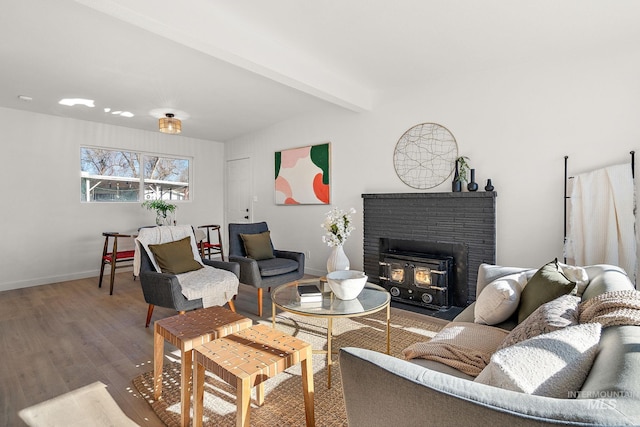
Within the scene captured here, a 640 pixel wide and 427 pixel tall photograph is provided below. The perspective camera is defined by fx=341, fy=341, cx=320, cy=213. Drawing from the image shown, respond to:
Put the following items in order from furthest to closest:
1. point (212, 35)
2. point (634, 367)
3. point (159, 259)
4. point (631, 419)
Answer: point (159, 259)
point (212, 35)
point (634, 367)
point (631, 419)

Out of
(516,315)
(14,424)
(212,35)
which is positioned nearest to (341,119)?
(212,35)

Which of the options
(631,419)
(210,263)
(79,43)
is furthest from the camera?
(210,263)

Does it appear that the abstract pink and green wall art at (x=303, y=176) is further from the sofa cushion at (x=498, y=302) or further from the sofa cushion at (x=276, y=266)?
the sofa cushion at (x=498, y=302)

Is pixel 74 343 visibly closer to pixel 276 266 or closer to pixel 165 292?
pixel 165 292

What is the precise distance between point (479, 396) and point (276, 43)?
3120 millimetres

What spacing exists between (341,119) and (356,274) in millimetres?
2787

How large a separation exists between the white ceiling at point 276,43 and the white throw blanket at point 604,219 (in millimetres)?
1130

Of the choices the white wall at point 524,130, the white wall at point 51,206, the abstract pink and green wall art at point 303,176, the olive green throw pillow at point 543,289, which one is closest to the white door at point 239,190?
the abstract pink and green wall art at point 303,176

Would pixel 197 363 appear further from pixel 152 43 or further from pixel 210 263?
pixel 152 43

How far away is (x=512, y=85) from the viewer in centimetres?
338

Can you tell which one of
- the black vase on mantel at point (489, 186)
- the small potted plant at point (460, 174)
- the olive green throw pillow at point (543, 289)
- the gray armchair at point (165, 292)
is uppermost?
the small potted plant at point (460, 174)

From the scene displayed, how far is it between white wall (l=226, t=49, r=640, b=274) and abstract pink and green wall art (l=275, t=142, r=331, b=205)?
538 mm

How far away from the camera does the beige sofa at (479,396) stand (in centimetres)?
63

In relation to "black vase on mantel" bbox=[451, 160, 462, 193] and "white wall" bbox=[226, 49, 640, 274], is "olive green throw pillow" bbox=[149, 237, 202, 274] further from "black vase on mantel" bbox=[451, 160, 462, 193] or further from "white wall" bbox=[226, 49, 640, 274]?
"black vase on mantel" bbox=[451, 160, 462, 193]
